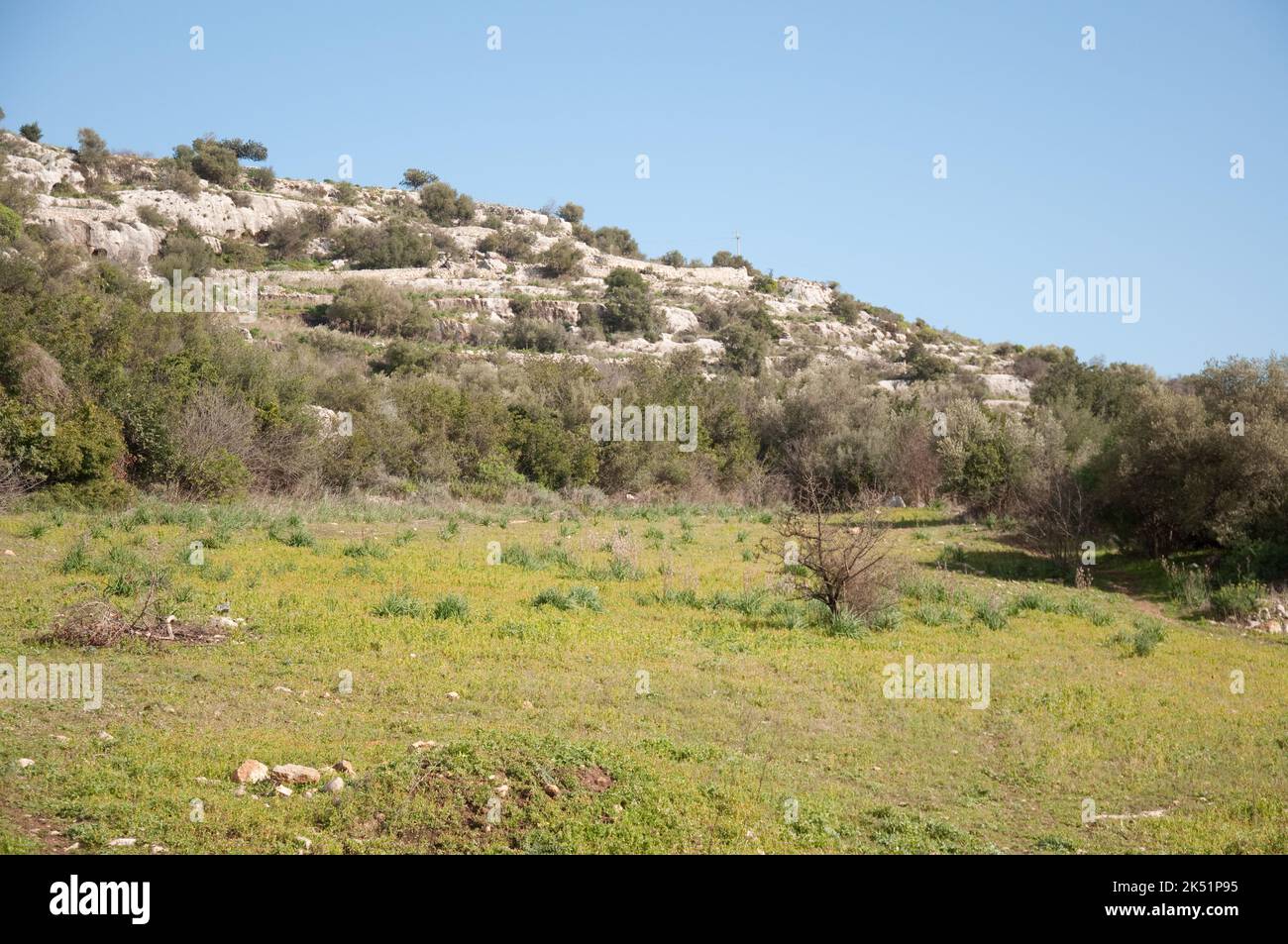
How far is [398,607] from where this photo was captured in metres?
11.8

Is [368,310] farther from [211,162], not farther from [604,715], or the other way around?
[604,715]

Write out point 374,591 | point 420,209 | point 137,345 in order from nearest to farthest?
point 374,591 < point 137,345 < point 420,209

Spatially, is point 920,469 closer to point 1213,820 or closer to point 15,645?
point 1213,820

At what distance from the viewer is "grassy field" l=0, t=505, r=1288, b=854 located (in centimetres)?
584

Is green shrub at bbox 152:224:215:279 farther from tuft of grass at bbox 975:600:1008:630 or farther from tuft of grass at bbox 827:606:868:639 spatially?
tuft of grass at bbox 975:600:1008:630

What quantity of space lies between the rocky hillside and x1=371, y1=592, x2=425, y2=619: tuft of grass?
96.6 ft

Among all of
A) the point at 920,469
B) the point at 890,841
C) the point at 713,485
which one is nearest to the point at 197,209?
the point at 713,485

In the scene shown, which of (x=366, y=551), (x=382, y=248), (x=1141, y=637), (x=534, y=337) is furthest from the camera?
(x=382, y=248)

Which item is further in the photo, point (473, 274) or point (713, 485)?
point (473, 274)

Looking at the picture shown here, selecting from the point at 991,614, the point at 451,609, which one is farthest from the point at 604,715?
the point at 991,614

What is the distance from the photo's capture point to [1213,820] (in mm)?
6941

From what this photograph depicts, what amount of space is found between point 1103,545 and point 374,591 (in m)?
16.5

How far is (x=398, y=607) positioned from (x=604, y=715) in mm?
4360
